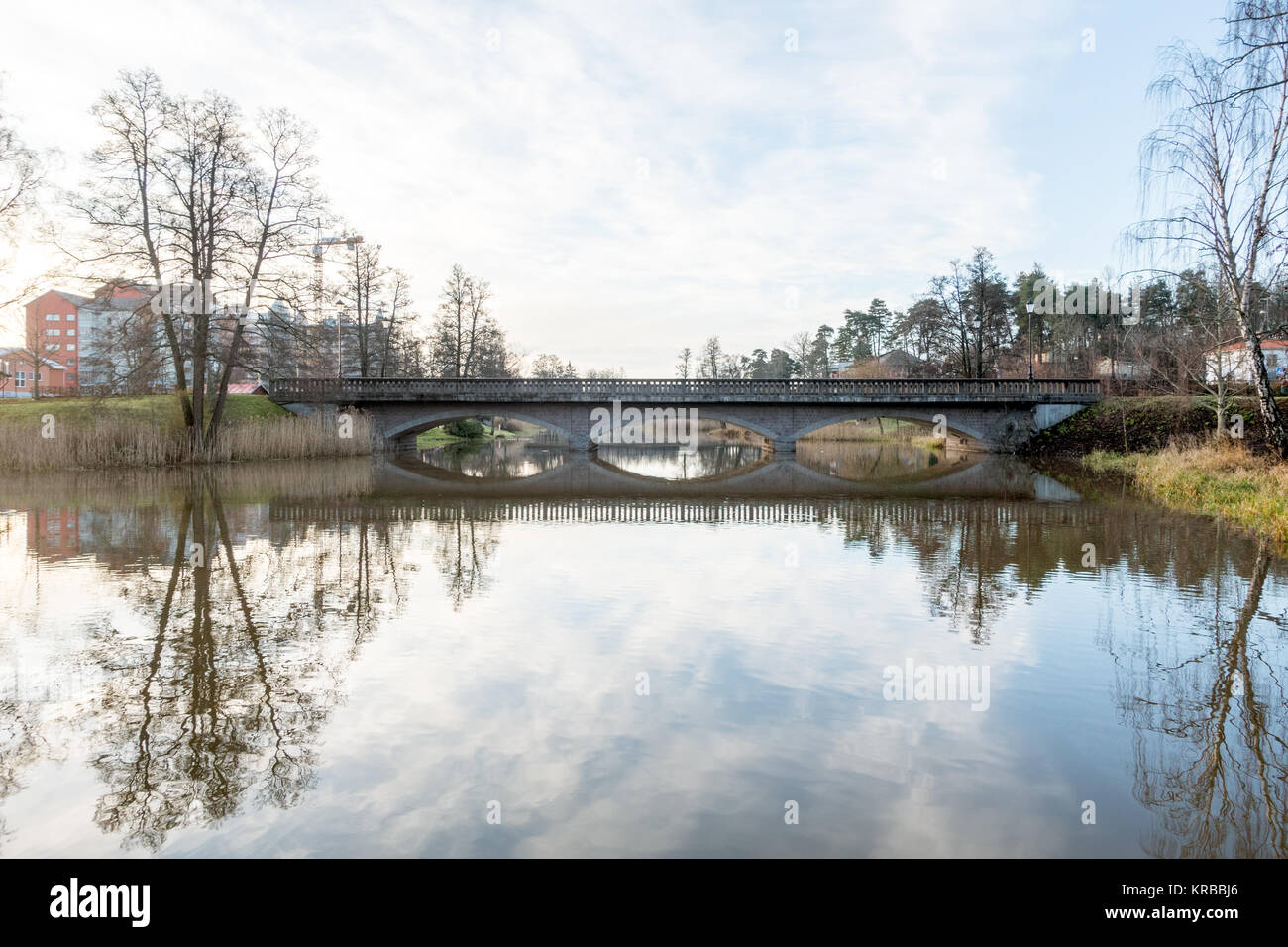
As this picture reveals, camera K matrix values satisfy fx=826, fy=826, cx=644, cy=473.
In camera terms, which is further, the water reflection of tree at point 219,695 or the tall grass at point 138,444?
the tall grass at point 138,444

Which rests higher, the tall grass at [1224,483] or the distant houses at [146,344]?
the distant houses at [146,344]

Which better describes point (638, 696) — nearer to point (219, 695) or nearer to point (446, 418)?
point (219, 695)

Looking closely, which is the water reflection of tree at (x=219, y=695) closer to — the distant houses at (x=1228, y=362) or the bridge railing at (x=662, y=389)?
the distant houses at (x=1228, y=362)

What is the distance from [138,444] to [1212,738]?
2592 centimetres

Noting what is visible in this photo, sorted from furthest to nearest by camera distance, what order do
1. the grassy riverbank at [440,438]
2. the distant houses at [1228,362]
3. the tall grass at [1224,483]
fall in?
the grassy riverbank at [440,438], the distant houses at [1228,362], the tall grass at [1224,483]

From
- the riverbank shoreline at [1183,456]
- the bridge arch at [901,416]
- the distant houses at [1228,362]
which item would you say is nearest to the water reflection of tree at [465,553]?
the riverbank shoreline at [1183,456]

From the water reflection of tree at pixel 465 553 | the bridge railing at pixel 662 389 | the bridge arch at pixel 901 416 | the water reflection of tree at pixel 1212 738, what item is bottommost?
the water reflection of tree at pixel 1212 738

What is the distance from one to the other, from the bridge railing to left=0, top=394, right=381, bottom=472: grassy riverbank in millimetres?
2131

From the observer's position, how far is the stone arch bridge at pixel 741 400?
37531 millimetres

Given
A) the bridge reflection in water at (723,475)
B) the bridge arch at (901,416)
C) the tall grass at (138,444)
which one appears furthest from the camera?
the bridge arch at (901,416)

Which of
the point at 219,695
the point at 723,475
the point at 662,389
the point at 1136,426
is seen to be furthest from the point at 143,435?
the point at 1136,426

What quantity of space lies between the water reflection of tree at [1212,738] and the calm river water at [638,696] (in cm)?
2

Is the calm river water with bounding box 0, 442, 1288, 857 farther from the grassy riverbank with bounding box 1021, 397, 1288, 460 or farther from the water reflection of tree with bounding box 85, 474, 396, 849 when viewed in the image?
the grassy riverbank with bounding box 1021, 397, 1288, 460
